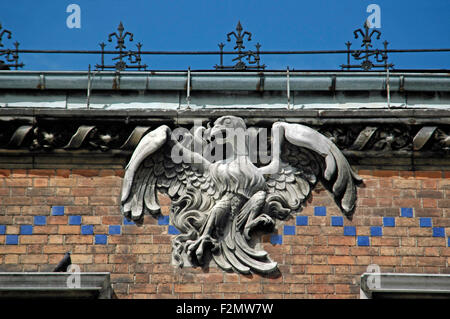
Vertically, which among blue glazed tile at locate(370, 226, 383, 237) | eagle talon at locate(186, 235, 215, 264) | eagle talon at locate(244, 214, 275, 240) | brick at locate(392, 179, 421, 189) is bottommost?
eagle talon at locate(186, 235, 215, 264)

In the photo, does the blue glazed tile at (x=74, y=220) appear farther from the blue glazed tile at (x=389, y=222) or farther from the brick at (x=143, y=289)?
the blue glazed tile at (x=389, y=222)

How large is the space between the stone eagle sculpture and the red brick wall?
0.53ft

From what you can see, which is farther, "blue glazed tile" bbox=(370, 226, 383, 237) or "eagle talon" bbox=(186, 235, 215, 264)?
"blue glazed tile" bbox=(370, 226, 383, 237)

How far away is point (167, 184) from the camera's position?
42.6ft

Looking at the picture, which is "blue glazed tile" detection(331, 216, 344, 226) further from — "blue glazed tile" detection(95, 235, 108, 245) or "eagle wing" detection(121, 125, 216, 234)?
"blue glazed tile" detection(95, 235, 108, 245)

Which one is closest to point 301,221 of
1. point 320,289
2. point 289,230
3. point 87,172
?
point 289,230

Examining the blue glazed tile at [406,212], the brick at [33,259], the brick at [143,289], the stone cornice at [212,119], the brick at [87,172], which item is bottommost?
the brick at [143,289]

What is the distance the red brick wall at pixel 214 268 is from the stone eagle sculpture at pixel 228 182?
163mm

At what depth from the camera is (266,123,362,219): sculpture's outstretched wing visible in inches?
507

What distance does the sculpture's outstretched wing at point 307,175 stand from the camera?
12.9 meters

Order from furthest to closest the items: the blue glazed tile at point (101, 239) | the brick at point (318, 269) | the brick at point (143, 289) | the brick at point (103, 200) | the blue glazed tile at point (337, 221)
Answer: the brick at point (103, 200) → the blue glazed tile at point (337, 221) → the blue glazed tile at point (101, 239) → the brick at point (318, 269) → the brick at point (143, 289)

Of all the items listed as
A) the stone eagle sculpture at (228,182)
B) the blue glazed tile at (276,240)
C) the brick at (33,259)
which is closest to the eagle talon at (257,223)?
the stone eagle sculpture at (228,182)

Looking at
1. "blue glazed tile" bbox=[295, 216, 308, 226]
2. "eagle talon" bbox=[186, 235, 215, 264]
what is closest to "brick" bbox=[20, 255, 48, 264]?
"eagle talon" bbox=[186, 235, 215, 264]
